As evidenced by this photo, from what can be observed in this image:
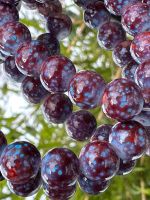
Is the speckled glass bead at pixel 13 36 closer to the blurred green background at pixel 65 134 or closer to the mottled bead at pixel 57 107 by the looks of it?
the mottled bead at pixel 57 107

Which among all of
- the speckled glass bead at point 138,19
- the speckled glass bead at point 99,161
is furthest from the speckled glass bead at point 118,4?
the speckled glass bead at point 99,161

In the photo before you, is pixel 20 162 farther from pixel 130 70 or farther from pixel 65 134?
pixel 65 134

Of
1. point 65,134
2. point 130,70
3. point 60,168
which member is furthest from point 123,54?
point 65,134

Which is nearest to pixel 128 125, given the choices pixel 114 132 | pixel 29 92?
pixel 114 132

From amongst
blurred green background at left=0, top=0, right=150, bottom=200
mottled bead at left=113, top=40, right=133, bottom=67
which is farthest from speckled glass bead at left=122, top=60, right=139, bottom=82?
blurred green background at left=0, top=0, right=150, bottom=200

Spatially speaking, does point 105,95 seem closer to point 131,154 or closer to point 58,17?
point 131,154

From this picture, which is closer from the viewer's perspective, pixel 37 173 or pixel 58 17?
pixel 37 173
